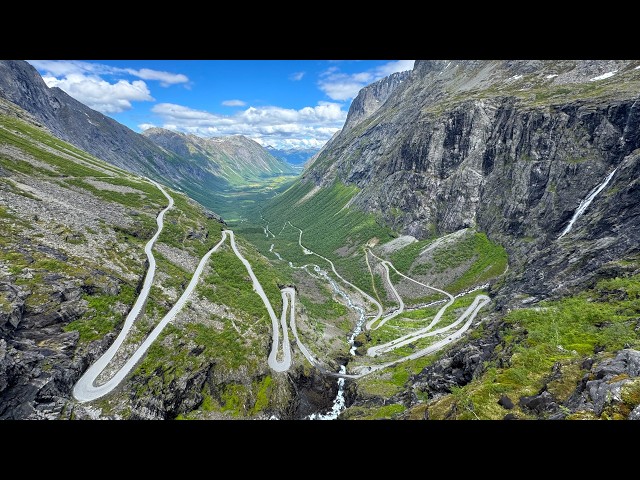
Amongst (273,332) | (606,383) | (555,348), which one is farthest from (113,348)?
(606,383)

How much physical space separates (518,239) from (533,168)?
78.4 ft

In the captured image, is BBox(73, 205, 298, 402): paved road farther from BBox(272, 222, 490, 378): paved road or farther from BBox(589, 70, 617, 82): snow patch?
BBox(589, 70, 617, 82): snow patch

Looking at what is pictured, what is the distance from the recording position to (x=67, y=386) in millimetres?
42781

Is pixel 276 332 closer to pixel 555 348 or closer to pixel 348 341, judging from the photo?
pixel 348 341

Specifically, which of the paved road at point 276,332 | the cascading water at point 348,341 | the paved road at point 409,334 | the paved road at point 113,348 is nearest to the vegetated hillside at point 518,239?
the cascading water at point 348,341

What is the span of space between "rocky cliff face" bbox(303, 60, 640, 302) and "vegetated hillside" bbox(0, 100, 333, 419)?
5661 cm

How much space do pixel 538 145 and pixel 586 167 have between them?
57.1ft

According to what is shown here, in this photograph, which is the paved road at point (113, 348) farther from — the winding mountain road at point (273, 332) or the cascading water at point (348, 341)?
the cascading water at point (348, 341)

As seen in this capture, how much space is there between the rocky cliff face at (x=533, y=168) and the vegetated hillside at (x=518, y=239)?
1.44 ft

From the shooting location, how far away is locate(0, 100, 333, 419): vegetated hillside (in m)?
43.1

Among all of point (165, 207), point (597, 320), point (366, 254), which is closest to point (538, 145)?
point (366, 254)

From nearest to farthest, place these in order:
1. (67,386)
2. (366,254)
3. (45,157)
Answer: (67,386) < (45,157) < (366,254)

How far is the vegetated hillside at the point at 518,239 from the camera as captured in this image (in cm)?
2919
